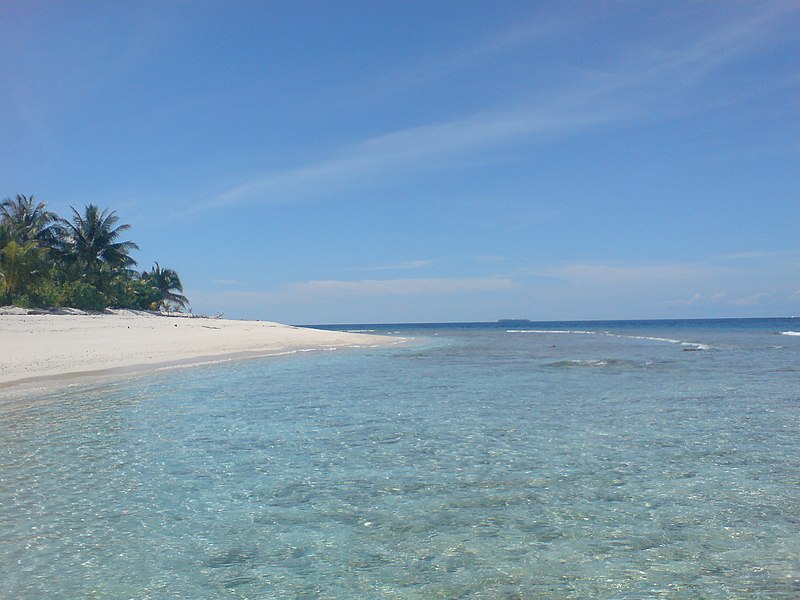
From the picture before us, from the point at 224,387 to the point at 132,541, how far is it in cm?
1334

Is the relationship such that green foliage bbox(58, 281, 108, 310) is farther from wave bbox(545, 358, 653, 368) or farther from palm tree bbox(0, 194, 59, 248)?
wave bbox(545, 358, 653, 368)

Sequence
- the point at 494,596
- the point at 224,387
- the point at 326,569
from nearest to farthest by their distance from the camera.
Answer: the point at 494,596, the point at 326,569, the point at 224,387

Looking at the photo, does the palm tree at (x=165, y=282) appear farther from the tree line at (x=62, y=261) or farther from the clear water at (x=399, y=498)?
the clear water at (x=399, y=498)

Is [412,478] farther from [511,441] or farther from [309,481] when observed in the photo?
[511,441]

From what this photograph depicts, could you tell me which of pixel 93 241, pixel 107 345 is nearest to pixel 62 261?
pixel 93 241

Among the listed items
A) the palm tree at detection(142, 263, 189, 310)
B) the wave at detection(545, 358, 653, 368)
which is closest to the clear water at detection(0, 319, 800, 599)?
the wave at detection(545, 358, 653, 368)

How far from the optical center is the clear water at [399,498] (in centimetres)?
551

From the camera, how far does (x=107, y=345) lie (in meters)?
30.3

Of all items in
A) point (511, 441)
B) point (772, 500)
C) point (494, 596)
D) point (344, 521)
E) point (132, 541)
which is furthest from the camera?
point (511, 441)

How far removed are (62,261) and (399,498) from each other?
58149 mm

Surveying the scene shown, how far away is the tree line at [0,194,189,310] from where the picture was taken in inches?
1813

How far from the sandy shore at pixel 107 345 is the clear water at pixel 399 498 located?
7.53m

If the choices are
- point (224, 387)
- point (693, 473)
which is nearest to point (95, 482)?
point (693, 473)

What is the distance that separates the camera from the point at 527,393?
58.7 ft
